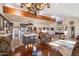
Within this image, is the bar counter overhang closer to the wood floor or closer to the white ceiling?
the white ceiling

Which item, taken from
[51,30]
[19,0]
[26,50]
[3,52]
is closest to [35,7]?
[19,0]

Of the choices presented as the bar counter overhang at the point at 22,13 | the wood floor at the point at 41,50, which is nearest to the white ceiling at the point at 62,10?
the bar counter overhang at the point at 22,13

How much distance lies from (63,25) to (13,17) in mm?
721

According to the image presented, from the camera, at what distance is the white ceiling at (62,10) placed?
2074 millimetres

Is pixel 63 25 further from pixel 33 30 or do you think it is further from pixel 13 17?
pixel 13 17

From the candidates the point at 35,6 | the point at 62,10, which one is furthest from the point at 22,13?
the point at 62,10

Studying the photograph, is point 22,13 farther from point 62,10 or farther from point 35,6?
point 62,10

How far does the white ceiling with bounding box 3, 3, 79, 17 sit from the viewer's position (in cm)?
207

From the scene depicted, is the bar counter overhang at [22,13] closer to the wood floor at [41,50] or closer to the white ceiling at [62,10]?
the white ceiling at [62,10]

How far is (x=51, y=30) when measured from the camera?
2.10 metres

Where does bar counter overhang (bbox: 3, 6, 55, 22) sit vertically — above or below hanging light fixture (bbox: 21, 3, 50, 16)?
below

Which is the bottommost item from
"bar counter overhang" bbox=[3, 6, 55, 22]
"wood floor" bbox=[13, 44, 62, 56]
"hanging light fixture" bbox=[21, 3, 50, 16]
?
"wood floor" bbox=[13, 44, 62, 56]

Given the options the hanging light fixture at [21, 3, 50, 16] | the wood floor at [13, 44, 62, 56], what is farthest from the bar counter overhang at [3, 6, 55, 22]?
the wood floor at [13, 44, 62, 56]

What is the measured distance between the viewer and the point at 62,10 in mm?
2078
